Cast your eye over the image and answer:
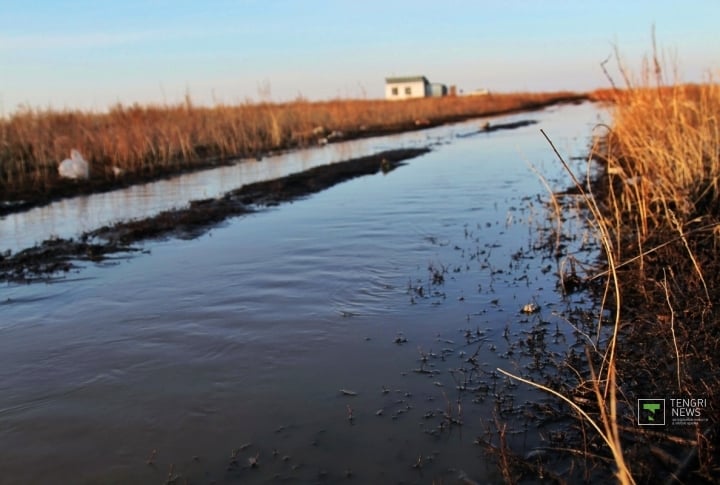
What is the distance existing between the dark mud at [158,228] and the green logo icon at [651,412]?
6343mm

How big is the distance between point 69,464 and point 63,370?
1.36 m

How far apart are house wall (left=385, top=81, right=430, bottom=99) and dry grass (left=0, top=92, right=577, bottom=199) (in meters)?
43.4

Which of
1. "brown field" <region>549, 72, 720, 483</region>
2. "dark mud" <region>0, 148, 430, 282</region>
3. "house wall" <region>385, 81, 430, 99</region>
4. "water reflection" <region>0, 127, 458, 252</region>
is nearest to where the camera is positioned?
"brown field" <region>549, 72, 720, 483</region>

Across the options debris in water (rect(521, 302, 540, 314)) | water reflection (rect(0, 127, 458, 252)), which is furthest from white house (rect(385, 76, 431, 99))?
debris in water (rect(521, 302, 540, 314))

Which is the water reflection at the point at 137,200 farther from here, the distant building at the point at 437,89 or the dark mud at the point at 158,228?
the distant building at the point at 437,89

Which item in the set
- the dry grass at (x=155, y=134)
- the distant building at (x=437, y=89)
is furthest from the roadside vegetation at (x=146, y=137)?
the distant building at (x=437, y=89)

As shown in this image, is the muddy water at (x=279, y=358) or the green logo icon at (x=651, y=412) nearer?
the green logo icon at (x=651, y=412)

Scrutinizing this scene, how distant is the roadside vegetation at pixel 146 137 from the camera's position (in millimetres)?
14430

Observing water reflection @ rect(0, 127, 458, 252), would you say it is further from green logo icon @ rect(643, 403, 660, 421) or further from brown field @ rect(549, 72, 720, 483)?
green logo icon @ rect(643, 403, 660, 421)

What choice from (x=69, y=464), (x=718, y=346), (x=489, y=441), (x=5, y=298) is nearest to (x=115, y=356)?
(x=69, y=464)

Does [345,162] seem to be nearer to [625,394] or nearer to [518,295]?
[518,295]

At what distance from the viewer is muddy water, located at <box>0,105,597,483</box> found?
10.0 feet

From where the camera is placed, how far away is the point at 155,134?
1822 cm

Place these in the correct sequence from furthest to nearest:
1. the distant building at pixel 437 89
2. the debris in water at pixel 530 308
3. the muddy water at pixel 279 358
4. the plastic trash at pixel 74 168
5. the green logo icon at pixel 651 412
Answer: the distant building at pixel 437 89
the plastic trash at pixel 74 168
the debris in water at pixel 530 308
the muddy water at pixel 279 358
the green logo icon at pixel 651 412
